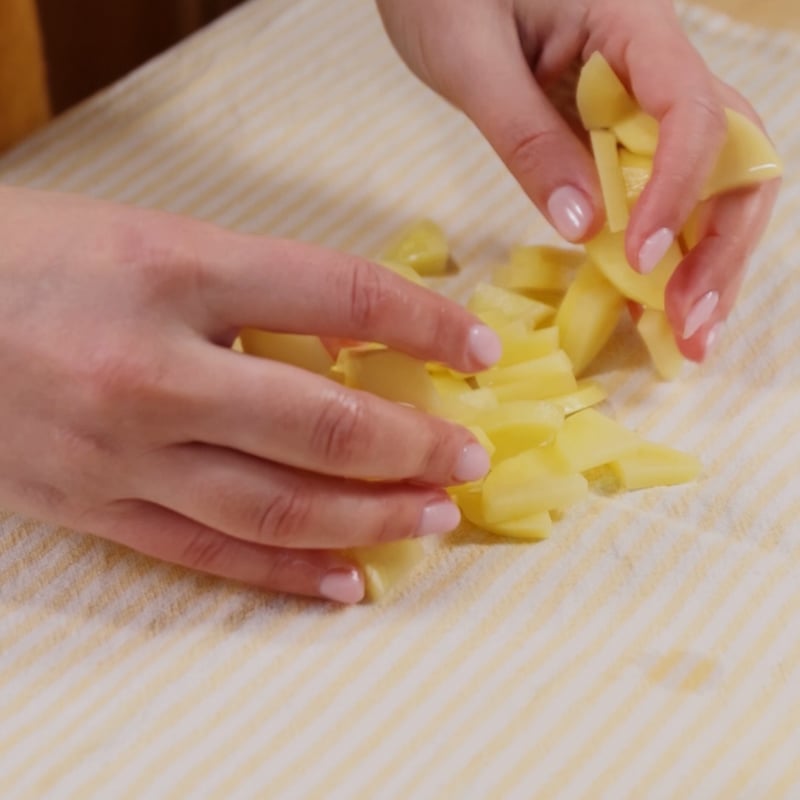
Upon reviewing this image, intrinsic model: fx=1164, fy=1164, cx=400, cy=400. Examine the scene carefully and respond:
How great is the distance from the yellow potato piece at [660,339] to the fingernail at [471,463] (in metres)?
0.25

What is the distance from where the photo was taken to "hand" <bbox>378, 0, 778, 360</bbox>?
920 mm

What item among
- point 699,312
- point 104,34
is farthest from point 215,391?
point 104,34

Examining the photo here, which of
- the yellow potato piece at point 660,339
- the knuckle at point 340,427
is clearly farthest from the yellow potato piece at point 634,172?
the knuckle at point 340,427

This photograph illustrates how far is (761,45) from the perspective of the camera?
142cm

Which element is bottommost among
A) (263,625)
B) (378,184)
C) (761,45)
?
(263,625)

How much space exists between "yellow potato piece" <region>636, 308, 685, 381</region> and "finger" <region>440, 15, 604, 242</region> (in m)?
0.09

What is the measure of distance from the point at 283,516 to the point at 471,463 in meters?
0.14

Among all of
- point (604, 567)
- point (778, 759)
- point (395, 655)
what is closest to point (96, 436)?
point (395, 655)

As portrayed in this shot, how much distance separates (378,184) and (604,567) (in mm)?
571

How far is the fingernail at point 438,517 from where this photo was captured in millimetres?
858

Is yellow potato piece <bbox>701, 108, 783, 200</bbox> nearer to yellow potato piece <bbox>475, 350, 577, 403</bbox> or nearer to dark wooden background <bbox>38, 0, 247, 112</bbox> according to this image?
yellow potato piece <bbox>475, 350, 577, 403</bbox>

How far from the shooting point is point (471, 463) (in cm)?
84

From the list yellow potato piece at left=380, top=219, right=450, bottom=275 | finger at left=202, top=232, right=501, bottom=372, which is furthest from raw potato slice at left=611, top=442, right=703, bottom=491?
yellow potato piece at left=380, top=219, right=450, bottom=275

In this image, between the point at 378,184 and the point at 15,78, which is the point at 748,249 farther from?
the point at 15,78
